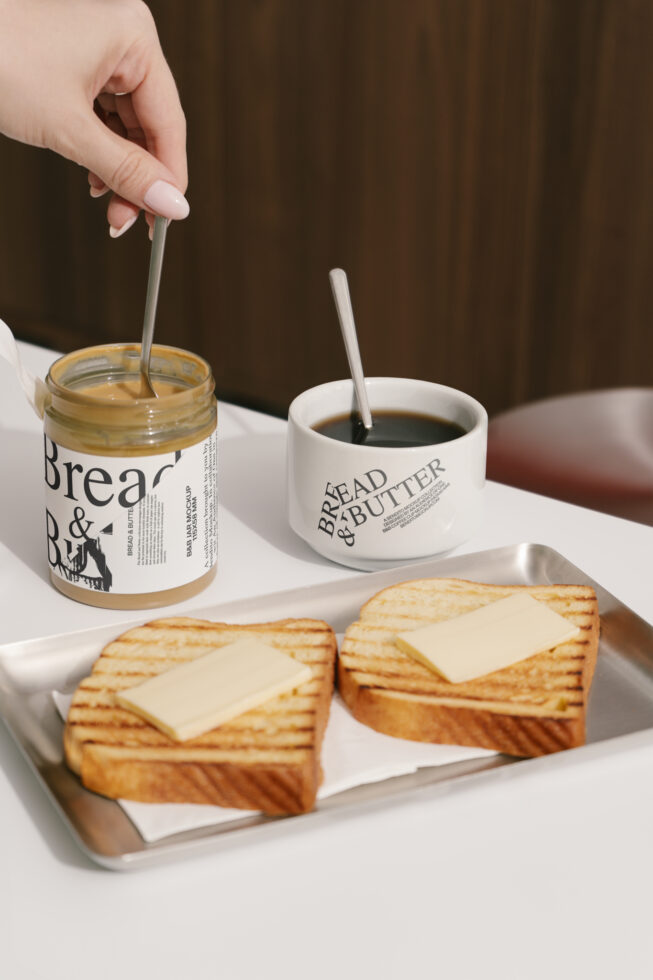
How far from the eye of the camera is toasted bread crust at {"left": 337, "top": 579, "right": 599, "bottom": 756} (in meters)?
0.68

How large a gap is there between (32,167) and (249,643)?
2.86 metres

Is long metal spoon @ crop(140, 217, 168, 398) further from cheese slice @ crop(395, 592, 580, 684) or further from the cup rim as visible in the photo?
cheese slice @ crop(395, 592, 580, 684)

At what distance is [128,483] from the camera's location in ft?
2.67

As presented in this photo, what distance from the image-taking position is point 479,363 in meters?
2.67

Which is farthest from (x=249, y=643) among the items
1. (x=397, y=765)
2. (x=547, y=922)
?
(x=547, y=922)

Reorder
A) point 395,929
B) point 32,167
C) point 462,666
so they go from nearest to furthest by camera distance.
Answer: point 395,929
point 462,666
point 32,167

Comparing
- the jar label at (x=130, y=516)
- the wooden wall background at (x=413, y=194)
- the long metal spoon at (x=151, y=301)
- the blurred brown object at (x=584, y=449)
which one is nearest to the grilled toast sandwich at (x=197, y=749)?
the jar label at (x=130, y=516)

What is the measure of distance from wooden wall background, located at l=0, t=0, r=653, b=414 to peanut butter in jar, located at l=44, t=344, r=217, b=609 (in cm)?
171

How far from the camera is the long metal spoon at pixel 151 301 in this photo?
0.85m

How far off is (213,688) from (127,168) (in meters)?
0.48

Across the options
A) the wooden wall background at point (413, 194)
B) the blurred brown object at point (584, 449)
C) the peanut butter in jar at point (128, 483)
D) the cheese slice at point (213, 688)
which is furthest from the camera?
the wooden wall background at point (413, 194)

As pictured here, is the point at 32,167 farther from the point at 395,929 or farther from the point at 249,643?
the point at 395,929

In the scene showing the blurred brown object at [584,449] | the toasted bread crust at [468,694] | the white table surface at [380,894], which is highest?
the toasted bread crust at [468,694]

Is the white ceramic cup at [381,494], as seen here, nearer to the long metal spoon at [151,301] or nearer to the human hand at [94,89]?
the long metal spoon at [151,301]
